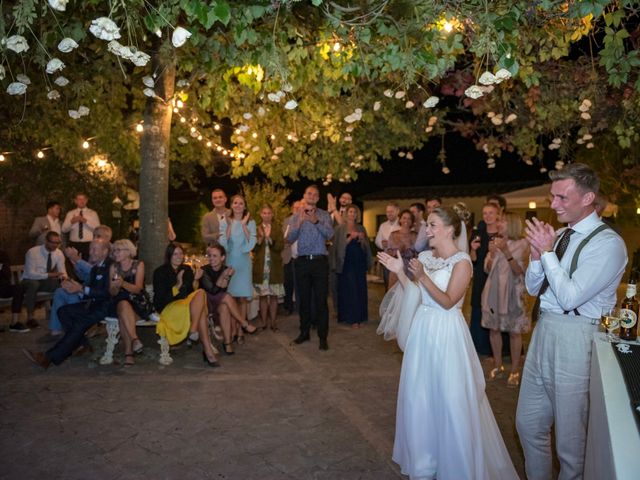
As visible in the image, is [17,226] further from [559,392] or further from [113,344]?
[559,392]

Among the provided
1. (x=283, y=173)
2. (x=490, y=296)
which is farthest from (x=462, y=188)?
(x=490, y=296)

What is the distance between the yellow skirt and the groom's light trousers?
13.9ft

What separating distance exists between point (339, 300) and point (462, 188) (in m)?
18.2

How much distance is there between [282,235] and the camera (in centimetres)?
877

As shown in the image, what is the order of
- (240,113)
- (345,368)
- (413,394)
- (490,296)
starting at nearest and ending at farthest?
(413,394) → (490,296) → (345,368) → (240,113)

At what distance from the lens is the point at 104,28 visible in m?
2.99

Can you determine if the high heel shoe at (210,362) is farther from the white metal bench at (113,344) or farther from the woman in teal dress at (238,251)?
the woman in teal dress at (238,251)

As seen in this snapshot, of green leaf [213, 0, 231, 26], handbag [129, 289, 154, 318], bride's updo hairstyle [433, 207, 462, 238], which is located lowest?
handbag [129, 289, 154, 318]

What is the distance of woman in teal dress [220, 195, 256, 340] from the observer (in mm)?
7848

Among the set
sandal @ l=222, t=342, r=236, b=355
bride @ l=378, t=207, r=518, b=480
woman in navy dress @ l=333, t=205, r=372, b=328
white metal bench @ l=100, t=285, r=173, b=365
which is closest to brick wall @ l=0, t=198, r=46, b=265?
white metal bench @ l=100, t=285, r=173, b=365

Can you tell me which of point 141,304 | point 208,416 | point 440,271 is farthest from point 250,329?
point 440,271

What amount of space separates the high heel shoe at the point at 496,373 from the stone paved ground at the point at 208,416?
0.22m

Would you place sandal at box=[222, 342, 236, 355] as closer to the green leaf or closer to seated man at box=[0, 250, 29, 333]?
seated man at box=[0, 250, 29, 333]

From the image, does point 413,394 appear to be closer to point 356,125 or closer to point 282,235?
point 282,235
